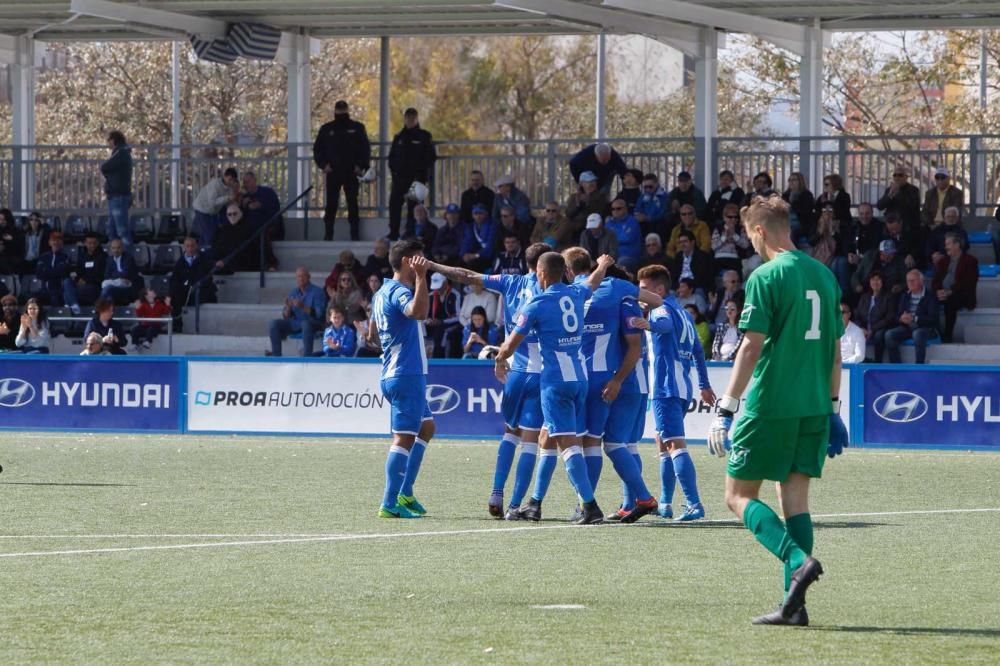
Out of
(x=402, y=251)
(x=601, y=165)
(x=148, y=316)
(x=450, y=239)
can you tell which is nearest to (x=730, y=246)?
(x=601, y=165)

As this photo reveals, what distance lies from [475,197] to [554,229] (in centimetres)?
174

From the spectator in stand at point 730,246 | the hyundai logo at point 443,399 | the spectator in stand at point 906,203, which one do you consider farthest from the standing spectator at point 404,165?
the spectator in stand at point 906,203

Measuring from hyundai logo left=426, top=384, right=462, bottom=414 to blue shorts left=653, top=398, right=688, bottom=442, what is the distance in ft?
27.2

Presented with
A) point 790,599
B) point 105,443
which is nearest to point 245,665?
point 790,599

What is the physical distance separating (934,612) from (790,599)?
873 millimetres

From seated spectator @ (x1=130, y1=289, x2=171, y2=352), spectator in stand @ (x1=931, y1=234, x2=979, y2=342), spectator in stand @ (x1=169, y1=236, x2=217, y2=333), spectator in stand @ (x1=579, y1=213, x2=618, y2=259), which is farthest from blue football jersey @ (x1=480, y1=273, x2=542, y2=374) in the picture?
spectator in stand @ (x1=169, y1=236, x2=217, y2=333)

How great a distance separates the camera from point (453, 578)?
9.02m

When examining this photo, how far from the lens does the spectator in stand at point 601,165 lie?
25.9 m

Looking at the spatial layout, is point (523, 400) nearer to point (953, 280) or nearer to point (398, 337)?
point (398, 337)

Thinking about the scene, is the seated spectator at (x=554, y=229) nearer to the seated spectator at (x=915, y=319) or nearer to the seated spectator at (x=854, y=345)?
the seated spectator at (x=854, y=345)

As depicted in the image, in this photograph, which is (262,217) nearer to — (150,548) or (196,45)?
(196,45)

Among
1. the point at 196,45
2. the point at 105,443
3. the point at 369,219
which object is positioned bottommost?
the point at 105,443

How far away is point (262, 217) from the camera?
92.6ft

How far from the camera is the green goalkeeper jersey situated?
752 centimetres
